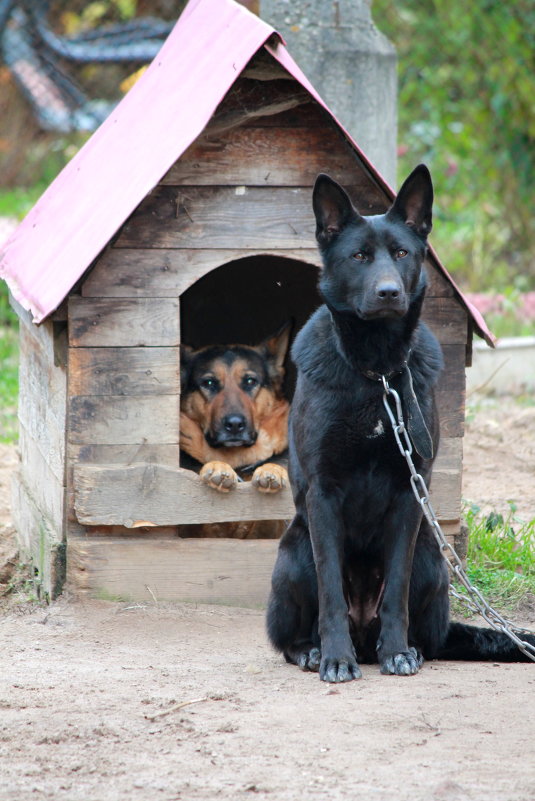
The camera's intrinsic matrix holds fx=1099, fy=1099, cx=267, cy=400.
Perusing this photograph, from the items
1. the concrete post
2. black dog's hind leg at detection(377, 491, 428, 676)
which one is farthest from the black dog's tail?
the concrete post

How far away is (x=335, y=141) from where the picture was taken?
181 inches

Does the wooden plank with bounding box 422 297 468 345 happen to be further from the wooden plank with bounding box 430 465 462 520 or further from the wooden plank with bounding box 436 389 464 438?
the wooden plank with bounding box 430 465 462 520

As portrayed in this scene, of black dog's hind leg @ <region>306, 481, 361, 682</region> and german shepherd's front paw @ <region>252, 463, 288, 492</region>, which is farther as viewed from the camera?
german shepherd's front paw @ <region>252, 463, 288, 492</region>

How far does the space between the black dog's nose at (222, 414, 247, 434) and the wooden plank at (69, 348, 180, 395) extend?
687mm

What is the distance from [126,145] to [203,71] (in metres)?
0.54

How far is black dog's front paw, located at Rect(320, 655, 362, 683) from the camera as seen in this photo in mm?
3525

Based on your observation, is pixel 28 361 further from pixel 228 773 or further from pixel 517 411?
pixel 517 411

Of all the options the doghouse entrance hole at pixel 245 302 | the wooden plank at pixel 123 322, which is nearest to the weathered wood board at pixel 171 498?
the wooden plank at pixel 123 322

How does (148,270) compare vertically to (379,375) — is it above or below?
above

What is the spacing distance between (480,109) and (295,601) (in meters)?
7.45

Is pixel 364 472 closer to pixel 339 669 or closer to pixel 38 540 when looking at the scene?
pixel 339 669

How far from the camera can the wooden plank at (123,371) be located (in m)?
4.48

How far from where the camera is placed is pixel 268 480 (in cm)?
469

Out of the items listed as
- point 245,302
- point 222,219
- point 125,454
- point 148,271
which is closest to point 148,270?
point 148,271
